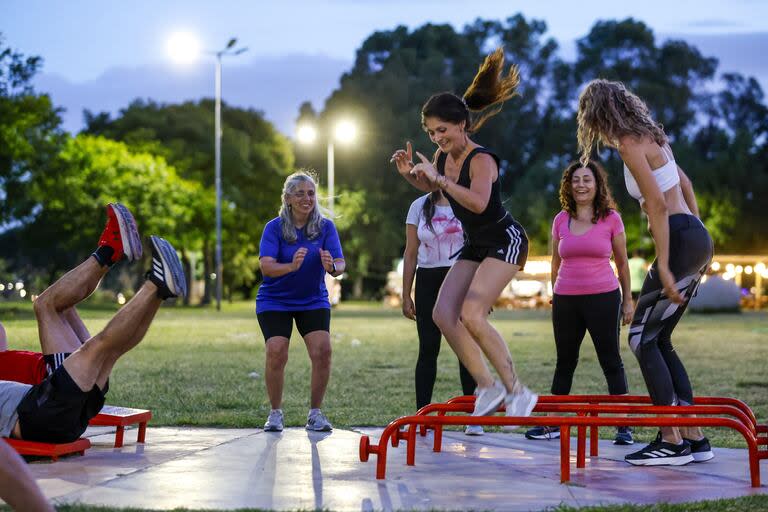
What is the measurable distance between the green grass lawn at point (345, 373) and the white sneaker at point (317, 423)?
0.51 meters

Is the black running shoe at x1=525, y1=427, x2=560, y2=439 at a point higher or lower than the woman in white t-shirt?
lower

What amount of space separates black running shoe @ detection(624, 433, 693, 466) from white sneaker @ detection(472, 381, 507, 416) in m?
1.21

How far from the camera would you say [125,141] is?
5878 centimetres

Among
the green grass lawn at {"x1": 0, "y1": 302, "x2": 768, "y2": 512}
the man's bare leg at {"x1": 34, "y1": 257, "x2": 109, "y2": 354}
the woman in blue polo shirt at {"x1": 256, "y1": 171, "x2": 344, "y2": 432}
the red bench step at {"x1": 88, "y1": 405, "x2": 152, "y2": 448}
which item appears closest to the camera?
the red bench step at {"x1": 88, "y1": 405, "x2": 152, "y2": 448}

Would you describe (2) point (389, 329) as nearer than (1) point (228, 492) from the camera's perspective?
No

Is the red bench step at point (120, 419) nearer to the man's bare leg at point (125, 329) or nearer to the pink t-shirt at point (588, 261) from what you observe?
the man's bare leg at point (125, 329)

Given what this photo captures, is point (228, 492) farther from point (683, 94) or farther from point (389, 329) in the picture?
point (683, 94)

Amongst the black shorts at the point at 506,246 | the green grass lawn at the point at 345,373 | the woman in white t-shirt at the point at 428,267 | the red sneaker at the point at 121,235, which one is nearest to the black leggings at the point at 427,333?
the woman in white t-shirt at the point at 428,267

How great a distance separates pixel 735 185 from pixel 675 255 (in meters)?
59.7

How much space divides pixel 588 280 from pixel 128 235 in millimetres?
3511

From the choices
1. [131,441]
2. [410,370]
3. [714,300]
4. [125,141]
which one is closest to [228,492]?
[131,441]

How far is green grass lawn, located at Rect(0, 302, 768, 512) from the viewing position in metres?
10.2

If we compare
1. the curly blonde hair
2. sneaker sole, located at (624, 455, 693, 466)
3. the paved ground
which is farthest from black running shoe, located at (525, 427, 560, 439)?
the curly blonde hair

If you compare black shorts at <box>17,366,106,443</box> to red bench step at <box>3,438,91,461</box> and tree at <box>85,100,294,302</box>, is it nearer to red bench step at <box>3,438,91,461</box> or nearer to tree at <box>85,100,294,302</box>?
red bench step at <box>3,438,91,461</box>
